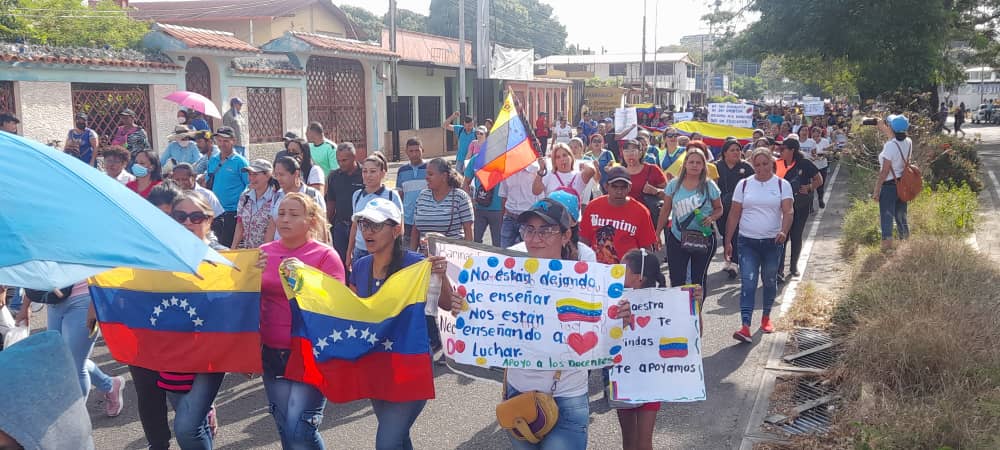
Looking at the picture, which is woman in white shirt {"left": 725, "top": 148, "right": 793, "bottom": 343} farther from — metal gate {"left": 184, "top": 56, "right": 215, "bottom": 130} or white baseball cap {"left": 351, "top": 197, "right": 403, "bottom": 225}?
metal gate {"left": 184, "top": 56, "right": 215, "bottom": 130}

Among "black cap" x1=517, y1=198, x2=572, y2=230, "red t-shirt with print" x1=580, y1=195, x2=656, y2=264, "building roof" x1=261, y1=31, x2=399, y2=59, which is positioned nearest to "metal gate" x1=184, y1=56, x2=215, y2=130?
"building roof" x1=261, y1=31, x2=399, y2=59

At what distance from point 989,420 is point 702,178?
11.1 feet

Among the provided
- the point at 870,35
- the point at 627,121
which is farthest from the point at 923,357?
the point at 870,35

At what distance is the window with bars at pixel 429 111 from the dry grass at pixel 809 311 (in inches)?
961

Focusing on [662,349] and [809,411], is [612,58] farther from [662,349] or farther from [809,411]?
[662,349]

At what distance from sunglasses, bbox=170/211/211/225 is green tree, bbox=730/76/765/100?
127 metres

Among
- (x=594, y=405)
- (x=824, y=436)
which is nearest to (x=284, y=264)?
(x=594, y=405)

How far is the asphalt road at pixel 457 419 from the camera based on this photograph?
5520mm

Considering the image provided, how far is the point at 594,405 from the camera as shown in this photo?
246 inches

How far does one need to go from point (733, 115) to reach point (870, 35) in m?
8.41

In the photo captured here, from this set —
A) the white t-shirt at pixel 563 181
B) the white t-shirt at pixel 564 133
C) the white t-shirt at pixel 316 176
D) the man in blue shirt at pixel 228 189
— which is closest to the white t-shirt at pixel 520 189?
the white t-shirt at pixel 563 181

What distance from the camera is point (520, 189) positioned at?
9219 mm

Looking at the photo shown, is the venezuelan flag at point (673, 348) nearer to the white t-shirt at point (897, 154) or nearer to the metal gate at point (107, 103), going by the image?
the white t-shirt at point (897, 154)

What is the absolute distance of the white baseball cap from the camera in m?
4.43
